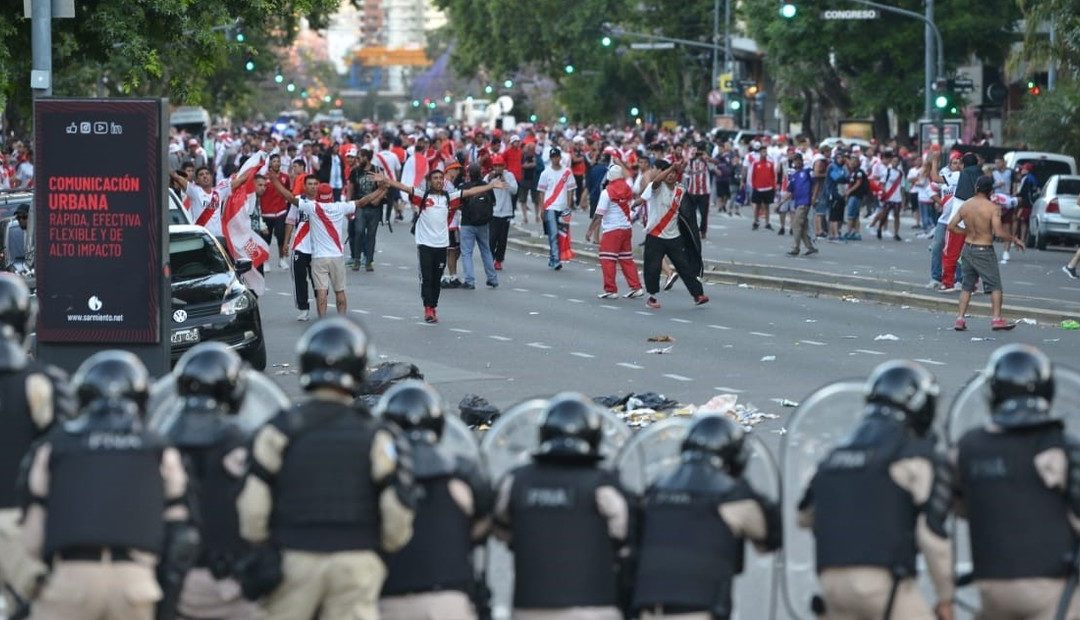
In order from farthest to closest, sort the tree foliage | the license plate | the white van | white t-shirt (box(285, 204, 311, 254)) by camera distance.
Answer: the white van < white t-shirt (box(285, 204, 311, 254)) < the tree foliage < the license plate

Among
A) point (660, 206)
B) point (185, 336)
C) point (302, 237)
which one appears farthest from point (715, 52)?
point (185, 336)

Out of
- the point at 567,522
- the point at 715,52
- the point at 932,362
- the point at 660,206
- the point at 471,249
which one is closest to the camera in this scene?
the point at 567,522

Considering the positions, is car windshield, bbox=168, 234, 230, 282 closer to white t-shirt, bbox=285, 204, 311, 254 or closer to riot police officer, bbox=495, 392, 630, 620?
white t-shirt, bbox=285, 204, 311, 254

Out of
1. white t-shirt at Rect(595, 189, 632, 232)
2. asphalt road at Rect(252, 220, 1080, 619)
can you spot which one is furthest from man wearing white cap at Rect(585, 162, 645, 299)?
asphalt road at Rect(252, 220, 1080, 619)

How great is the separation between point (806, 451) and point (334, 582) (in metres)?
1.80

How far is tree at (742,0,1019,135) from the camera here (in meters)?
55.0

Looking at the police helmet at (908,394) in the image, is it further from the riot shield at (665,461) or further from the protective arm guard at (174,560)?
the protective arm guard at (174,560)

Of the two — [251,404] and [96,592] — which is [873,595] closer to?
[251,404]

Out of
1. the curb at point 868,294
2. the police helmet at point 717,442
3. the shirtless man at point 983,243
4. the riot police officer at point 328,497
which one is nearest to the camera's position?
the riot police officer at point 328,497

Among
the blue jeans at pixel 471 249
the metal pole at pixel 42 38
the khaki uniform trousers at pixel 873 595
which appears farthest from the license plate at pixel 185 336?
the khaki uniform trousers at pixel 873 595

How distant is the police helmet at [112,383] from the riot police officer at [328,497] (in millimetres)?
443

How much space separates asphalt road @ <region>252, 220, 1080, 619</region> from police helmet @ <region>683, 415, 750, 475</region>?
6436mm

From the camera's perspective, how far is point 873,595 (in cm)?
628

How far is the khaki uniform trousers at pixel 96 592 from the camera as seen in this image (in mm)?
6086
